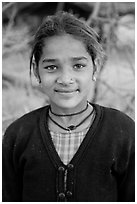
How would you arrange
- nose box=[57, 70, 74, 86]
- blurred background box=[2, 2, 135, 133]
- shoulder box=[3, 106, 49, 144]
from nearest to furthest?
nose box=[57, 70, 74, 86]
shoulder box=[3, 106, 49, 144]
blurred background box=[2, 2, 135, 133]

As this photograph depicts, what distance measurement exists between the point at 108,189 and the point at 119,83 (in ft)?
5.13

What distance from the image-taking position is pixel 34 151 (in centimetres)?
123

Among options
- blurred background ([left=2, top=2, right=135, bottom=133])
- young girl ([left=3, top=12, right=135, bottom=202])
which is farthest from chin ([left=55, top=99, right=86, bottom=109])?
blurred background ([left=2, top=2, right=135, bottom=133])

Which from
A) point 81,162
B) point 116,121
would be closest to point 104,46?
point 116,121

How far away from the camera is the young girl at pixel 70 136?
119cm

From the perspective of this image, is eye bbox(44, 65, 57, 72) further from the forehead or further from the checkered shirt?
the checkered shirt

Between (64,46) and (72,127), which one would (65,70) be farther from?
(72,127)

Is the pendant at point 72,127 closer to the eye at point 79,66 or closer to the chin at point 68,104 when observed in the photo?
the chin at point 68,104

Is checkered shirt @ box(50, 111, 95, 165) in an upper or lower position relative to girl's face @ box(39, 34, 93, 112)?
lower

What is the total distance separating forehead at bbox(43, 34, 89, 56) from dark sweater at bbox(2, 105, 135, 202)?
8.5 inches

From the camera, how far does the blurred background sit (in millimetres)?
2584

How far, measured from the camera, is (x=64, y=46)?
46.6 inches

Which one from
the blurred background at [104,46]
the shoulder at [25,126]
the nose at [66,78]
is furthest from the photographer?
the blurred background at [104,46]

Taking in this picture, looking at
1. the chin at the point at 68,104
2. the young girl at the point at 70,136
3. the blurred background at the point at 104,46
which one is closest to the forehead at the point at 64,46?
the young girl at the point at 70,136
